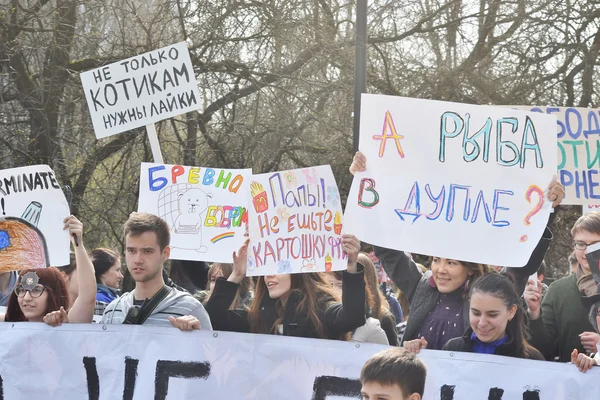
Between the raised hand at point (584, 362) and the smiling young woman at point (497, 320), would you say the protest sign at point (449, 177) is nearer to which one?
the smiling young woman at point (497, 320)

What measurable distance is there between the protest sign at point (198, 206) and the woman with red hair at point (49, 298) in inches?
37.3

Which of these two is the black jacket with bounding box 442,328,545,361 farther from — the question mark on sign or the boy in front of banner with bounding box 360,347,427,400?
the boy in front of banner with bounding box 360,347,427,400

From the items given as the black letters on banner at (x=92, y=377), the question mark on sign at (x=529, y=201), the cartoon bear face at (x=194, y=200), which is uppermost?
the cartoon bear face at (x=194, y=200)

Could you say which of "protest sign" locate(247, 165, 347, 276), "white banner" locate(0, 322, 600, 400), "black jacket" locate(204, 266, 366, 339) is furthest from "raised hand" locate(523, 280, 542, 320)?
"protest sign" locate(247, 165, 347, 276)

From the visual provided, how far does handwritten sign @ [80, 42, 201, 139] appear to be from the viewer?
5.83 metres

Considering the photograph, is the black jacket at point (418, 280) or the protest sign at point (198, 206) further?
the protest sign at point (198, 206)

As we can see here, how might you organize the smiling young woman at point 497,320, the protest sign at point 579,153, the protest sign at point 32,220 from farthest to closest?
the protest sign at point 579,153, the protest sign at point 32,220, the smiling young woman at point 497,320

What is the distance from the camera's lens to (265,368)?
4086mm

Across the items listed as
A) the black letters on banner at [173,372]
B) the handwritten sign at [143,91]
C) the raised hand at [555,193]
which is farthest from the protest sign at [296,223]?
the handwritten sign at [143,91]

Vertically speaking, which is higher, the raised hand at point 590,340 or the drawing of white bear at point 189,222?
the drawing of white bear at point 189,222

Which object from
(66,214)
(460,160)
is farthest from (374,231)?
(66,214)

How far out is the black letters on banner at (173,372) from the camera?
4.11 metres

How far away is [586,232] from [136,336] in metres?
1.93

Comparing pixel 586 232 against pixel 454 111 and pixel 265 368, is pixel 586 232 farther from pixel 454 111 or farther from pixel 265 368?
pixel 265 368
